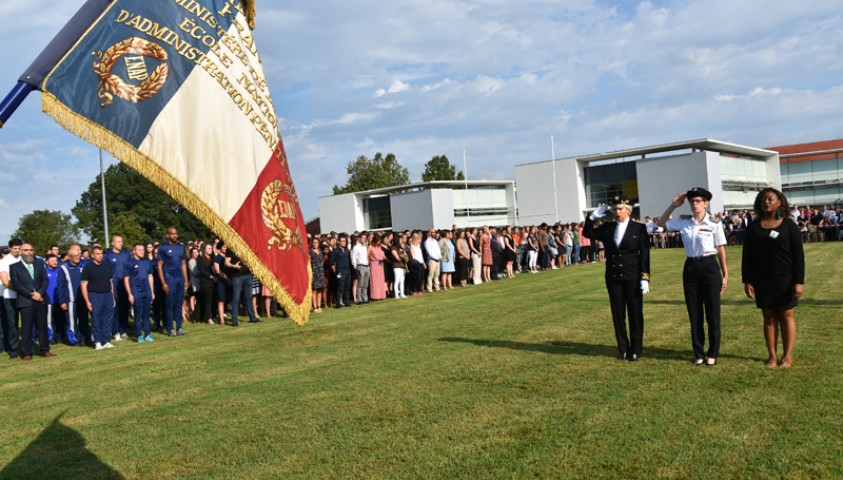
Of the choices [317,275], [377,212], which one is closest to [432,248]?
[317,275]

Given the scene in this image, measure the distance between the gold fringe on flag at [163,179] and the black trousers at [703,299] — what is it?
4.48 m

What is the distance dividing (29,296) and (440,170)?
250 ft

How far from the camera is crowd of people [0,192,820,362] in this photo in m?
11.5

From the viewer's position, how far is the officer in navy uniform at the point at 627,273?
781 cm

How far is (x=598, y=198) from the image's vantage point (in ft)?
217

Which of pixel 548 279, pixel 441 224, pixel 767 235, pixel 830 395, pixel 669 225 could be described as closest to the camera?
pixel 830 395

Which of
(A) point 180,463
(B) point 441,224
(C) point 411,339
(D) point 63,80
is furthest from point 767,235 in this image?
(B) point 441,224

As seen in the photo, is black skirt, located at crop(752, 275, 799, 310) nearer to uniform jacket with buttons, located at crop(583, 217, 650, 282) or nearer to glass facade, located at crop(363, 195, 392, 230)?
uniform jacket with buttons, located at crop(583, 217, 650, 282)

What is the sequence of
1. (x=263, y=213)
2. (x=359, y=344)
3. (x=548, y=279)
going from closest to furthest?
(x=263, y=213) < (x=359, y=344) < (x=548, y=279)

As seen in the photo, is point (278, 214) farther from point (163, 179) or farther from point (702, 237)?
point (702, 237)

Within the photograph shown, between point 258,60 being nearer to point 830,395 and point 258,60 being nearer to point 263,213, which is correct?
point 263,213

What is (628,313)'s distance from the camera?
787 cm

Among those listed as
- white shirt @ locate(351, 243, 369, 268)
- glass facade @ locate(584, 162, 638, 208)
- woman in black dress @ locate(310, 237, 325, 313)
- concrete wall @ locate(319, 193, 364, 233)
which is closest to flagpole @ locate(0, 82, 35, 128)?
woman in black dress @ locate(310, 237, 325, 313)

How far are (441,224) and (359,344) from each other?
5593 centimetres
